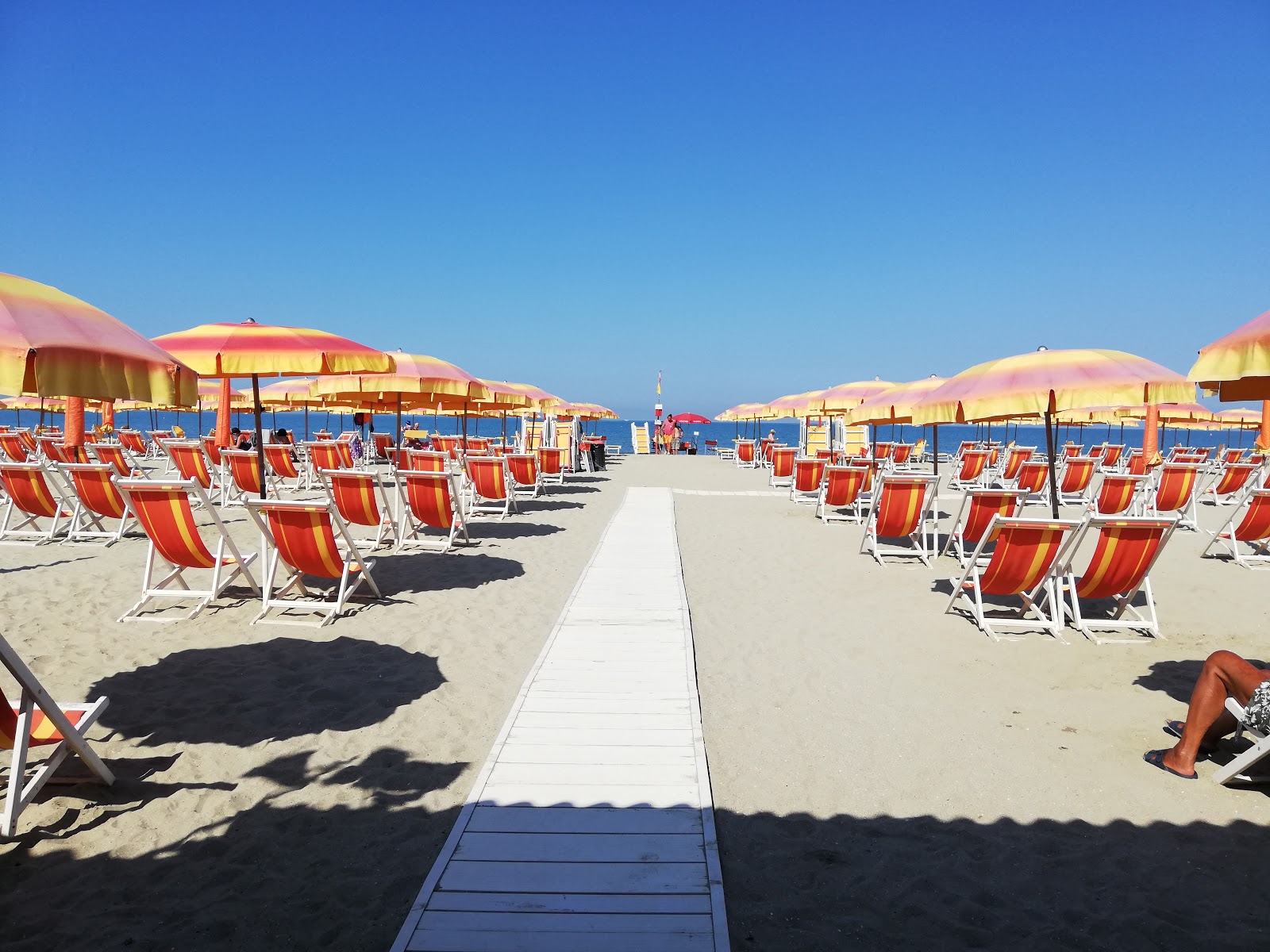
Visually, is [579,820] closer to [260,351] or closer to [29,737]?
[29,737]

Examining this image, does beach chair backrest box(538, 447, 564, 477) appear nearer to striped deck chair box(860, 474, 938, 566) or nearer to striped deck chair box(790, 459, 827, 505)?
striped deck chair box(790, 459, 827, 505)

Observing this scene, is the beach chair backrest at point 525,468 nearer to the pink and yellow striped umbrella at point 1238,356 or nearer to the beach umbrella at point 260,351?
the beach umbrella at point 260,351

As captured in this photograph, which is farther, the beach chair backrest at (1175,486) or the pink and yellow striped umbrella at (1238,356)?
the beach chair backrest at (1175,486)

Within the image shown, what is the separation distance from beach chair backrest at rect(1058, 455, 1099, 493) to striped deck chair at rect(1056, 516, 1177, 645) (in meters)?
7.85

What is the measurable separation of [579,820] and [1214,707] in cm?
256

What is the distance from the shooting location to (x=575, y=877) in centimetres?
228

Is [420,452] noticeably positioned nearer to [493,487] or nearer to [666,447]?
[493,487]

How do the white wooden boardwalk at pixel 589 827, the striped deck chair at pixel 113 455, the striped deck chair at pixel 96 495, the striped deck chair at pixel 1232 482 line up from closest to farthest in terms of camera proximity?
the white wooden boardwalk at pixel 589 827
the striped deck chair at pixel 96 495
the striped deck chair at pixel 113 455
the striped deck chair at pixel 1232 482

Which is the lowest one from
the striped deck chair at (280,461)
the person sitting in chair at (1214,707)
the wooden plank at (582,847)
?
the wooden plank at (582,847)

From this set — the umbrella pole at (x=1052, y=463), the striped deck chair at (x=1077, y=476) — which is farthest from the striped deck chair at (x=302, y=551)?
the striped deck chair at (x=1077, y=476)

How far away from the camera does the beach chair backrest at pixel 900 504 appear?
7.38 metres

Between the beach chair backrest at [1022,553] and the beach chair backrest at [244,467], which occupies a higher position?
the beach chair backrest at [244,467]

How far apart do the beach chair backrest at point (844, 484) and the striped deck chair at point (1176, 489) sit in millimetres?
3703

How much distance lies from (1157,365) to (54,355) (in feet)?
21.9
